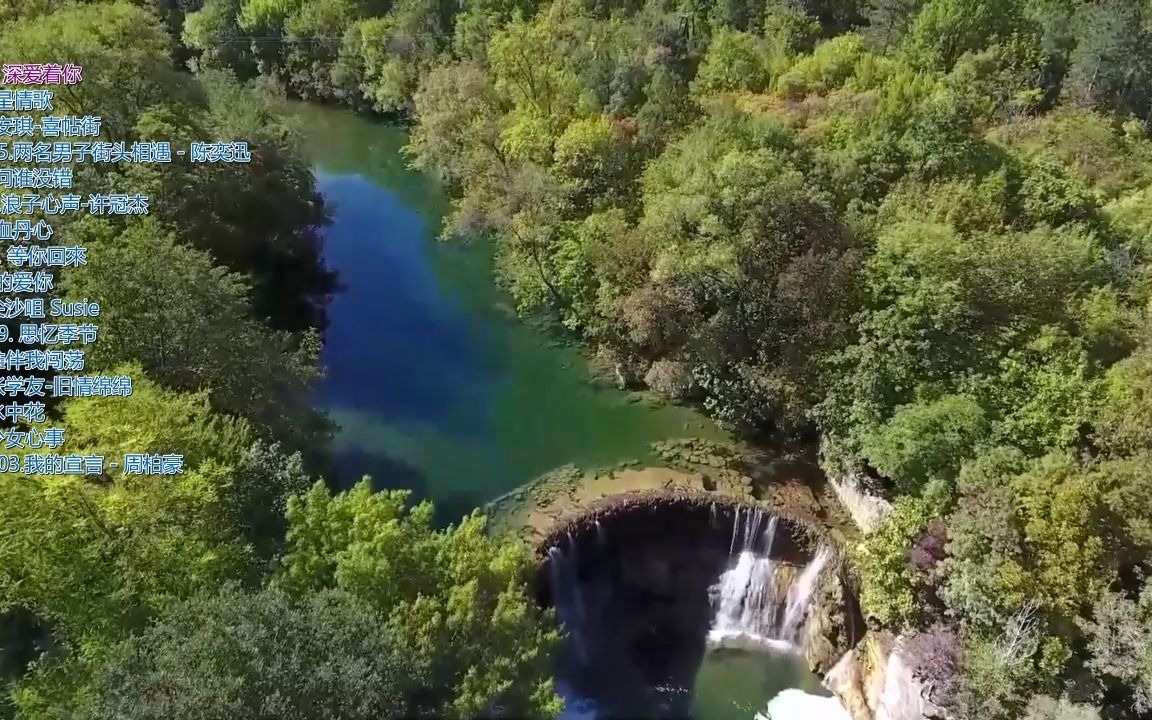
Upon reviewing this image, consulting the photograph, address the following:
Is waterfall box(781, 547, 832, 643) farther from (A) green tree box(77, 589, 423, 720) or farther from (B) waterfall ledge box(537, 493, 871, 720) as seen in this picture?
(A) green tree box(77, 589, 423, 720)

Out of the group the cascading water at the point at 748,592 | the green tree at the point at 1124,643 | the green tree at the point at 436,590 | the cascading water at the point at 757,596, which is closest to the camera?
the green tree at the point at 436,590

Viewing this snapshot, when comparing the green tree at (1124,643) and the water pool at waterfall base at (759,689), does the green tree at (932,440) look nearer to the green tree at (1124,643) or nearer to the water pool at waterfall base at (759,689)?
the green tree at (1124,643)

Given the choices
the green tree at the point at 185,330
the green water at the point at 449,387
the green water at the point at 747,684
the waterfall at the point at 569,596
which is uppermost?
the green tree at the point at 185,330

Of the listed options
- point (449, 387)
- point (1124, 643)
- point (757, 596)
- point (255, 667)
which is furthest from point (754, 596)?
point (255, 667)

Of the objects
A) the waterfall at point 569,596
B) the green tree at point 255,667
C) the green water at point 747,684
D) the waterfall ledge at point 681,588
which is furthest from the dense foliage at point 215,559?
the green water at point 747,684

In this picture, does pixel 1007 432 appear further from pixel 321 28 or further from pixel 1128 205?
pixel 321 28

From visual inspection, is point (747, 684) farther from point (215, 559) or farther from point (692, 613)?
point (215, 559)
